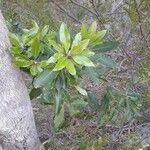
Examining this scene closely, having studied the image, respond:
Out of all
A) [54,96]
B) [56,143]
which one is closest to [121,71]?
[56,143]

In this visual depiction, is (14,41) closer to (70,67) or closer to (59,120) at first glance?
(70,67)

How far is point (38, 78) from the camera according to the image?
208 cm

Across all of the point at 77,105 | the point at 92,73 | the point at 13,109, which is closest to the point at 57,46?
the point at 92,73

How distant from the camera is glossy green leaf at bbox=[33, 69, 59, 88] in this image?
2.05 meters

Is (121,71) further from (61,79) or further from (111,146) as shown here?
(61,79)

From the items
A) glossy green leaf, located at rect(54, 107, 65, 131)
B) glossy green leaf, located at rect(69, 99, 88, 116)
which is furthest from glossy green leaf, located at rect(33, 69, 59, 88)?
glossy green leaf, located at rect(69, 99, 88, 116)

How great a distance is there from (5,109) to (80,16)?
1341 mm

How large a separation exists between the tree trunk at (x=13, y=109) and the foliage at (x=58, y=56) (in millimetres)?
58

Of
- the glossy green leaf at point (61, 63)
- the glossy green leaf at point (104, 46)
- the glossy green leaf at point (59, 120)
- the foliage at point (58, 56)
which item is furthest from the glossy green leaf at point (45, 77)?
the glossy green leaf at point (59, 120)

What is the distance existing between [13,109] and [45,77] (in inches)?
11.6

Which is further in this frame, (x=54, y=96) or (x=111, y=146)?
(x=111, y=146)

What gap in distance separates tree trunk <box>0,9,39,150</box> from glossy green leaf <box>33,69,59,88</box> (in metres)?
0.14

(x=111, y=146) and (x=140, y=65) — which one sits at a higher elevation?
(x=140, y=65)

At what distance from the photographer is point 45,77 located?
6.74ft
